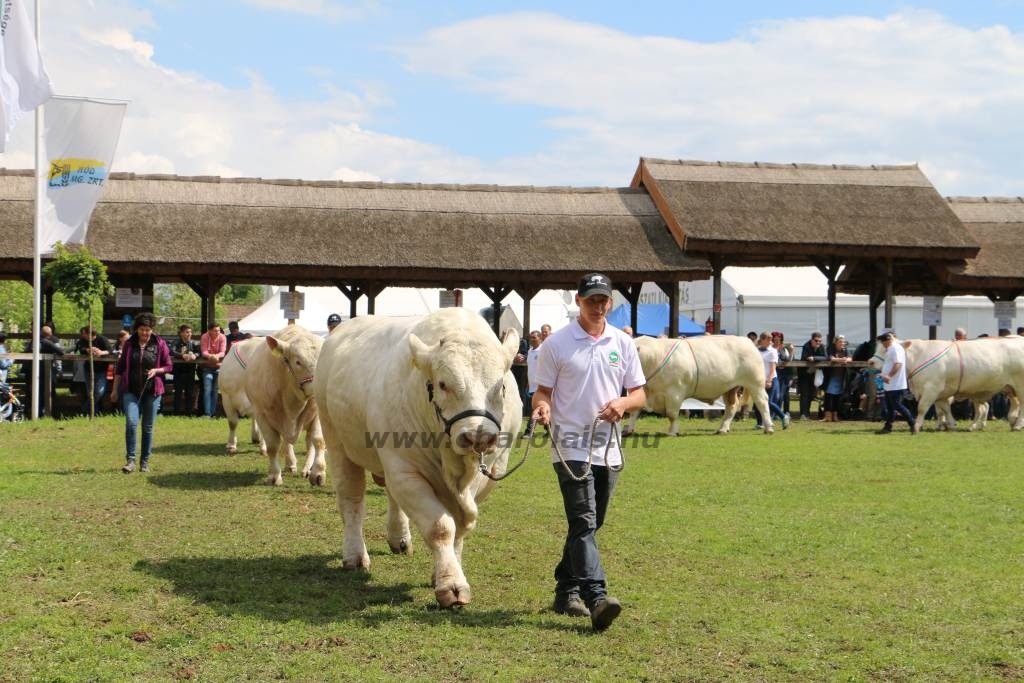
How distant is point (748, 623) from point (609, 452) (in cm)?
131

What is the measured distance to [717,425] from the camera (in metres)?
21.7

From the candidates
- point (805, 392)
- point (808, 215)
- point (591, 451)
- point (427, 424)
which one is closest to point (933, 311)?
point (808, 215)

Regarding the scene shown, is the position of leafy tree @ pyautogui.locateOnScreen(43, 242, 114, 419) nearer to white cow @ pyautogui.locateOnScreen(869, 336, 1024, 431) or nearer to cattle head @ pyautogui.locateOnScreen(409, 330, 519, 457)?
white cow @ pyautogui.locateOnScreen(869, 336, 1024, 431)

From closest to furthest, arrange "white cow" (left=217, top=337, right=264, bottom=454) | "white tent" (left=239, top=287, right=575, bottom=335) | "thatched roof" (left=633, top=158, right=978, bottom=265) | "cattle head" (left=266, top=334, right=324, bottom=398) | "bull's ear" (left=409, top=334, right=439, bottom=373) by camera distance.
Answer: "bull's ear" (left=409, top=334, right=439, bottom=373)
"cattle head" (left=266, top=334, right=324, bottom=398)
"white cow" (left=217, top=337, right=264, bottom=454)
"thatched roof" (left=633, top=158, right=978, bottom=265)
"white tent" (left=239, top=287, right=575, bottom=335)

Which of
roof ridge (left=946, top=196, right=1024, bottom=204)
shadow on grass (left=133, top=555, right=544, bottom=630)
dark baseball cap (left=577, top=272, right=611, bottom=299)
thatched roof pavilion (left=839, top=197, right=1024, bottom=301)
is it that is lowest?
shadow on grass (left=133, top=555, right=544, bottom=630)

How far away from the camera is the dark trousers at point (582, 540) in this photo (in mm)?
6363

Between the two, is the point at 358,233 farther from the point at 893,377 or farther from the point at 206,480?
the point at 206,480

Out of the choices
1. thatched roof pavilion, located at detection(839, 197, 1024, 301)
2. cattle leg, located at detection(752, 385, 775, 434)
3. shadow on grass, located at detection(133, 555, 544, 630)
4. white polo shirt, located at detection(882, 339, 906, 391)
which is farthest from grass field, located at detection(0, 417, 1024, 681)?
thatched roof pavilion, located at detection(839, 197, 1024, 301)

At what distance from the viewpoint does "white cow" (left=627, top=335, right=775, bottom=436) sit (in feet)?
63.4

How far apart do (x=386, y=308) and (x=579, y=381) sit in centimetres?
2797

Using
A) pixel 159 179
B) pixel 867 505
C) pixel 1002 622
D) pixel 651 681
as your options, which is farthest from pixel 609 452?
pixel 159 179

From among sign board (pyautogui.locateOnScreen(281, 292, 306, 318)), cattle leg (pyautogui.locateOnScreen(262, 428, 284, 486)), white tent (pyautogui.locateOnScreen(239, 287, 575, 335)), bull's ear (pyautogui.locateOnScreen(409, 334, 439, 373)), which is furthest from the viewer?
white tent (pyautogui.locateOnScreen(239, 287, 575, 335))

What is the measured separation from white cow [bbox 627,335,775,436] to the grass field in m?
5.95

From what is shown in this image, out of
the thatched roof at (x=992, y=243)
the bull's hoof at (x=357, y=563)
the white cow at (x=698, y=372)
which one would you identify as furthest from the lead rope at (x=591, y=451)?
the thatched roof at (x=992, y=243)
